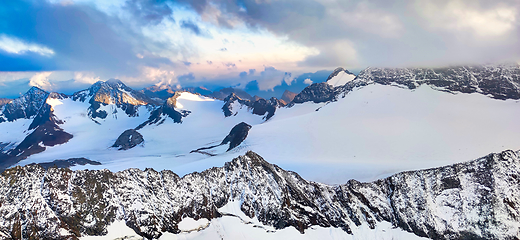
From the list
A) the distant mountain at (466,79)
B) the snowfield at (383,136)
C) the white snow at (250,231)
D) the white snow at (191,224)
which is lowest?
the white snow at (250,231)

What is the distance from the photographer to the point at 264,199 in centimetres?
6775

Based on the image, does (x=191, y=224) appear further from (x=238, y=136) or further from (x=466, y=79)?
(x=466, y=79)

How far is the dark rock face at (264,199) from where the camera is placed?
54.8 meters

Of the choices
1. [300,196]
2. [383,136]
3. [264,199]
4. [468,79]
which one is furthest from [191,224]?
[468,79]

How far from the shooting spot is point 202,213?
6488 cm

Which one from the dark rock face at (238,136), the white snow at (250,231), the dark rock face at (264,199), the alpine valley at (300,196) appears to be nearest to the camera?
→ the dark rock face at (264,199)

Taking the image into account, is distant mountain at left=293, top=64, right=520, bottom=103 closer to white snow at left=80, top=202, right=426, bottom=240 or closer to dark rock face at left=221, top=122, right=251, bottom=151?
dark rock face at left=221, top=122, right=251, bottom=151

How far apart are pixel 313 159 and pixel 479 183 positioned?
165 ft

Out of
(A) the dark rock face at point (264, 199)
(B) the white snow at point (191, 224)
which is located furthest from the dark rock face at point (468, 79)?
(B) the white snow at point (191, 224)

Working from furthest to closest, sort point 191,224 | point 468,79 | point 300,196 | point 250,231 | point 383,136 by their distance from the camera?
point 468,79 → point 383,136 → point 300,196 → point 250,231 → point 191,224

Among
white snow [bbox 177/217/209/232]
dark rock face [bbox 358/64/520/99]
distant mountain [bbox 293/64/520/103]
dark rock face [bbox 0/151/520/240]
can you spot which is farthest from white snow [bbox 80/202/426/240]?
dark rock face [bbox 358/64/520/99]

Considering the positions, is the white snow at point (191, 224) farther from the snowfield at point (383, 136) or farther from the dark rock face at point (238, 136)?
the dark rock face at point (238, 136)

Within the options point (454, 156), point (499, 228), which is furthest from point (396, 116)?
point (499, 228)

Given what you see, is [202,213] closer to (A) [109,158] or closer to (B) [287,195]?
(B) [287,195]
